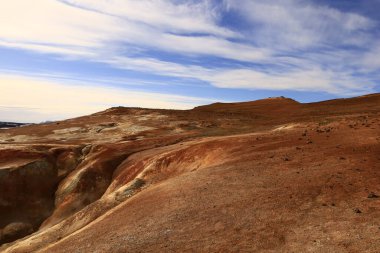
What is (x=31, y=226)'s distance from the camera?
41406 millimetres

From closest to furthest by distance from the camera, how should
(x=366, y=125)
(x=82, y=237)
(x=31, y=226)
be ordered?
(x=82, y=237)
(x=366, y=125)
(x=31, y=226)

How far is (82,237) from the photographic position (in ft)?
77.3

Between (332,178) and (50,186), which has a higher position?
(332,178)

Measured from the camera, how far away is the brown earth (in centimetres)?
1808

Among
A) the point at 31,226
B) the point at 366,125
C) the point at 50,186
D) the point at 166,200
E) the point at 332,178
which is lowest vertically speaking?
the point at 31,226

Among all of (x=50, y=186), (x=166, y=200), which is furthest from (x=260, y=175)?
(x=50, y=186)

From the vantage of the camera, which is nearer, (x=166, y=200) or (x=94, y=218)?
(x=166, y=200)

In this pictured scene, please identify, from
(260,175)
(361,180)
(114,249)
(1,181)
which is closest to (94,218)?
(114,249)

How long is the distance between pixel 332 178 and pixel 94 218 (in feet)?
55.5

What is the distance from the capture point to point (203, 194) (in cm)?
2397

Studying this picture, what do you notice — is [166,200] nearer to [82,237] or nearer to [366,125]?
[82,237]

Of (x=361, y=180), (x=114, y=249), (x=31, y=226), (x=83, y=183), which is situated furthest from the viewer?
(x=83, y=183)

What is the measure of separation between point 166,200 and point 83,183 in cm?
2260

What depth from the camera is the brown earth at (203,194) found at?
59.3ft
